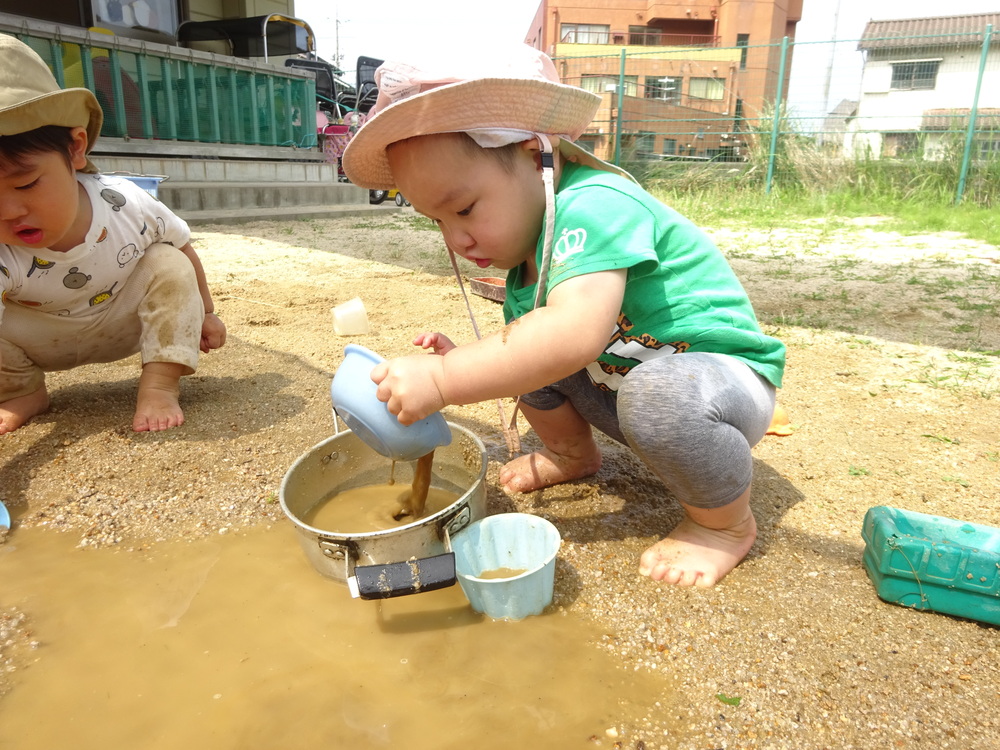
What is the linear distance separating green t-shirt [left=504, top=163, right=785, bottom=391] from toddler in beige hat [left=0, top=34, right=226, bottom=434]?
4.27ft

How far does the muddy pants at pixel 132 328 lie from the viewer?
87.2 inches

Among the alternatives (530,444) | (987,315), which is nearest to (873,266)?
(987,315)

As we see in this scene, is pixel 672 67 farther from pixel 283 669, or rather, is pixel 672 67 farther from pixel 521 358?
pixel 283 669

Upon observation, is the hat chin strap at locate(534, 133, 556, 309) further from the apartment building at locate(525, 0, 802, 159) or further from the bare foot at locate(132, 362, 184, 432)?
the apartment building at locate(525, 0, 802, 159)

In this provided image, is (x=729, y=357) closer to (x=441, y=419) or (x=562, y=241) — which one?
(x=562, y=241)

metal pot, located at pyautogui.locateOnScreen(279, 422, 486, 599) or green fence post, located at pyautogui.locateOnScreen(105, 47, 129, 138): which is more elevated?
green fence post, located at pyautogui.locateOnScreen(105, 47, 129, 138)

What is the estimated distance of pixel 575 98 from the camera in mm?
1422

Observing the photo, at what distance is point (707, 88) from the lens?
19.2 m

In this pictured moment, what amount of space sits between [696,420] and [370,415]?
24.6 inches

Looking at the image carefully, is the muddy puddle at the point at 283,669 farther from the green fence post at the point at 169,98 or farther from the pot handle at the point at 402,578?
the green fence post at the point at 169,98

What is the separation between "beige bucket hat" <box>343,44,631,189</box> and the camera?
1289 millimetres

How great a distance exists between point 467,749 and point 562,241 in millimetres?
886

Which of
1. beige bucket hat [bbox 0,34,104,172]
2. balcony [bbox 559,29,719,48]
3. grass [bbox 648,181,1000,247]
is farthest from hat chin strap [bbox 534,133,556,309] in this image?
balcony [bbox 559,29,719,48]

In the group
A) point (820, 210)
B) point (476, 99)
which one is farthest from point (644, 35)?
point (476, 99)
